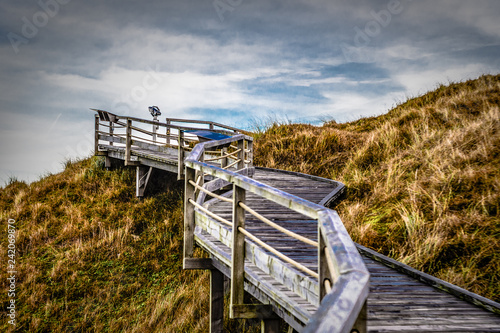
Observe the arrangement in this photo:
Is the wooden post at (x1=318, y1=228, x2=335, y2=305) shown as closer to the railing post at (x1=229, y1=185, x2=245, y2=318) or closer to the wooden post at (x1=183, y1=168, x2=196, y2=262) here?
the railing post at (x1=229, y1=185, x2=245, y2=318)

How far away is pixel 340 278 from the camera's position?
123 centimetres

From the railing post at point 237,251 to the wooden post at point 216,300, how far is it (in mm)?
1788

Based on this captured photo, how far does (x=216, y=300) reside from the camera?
204 inches

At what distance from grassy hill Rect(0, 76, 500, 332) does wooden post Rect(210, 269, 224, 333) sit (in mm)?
1127

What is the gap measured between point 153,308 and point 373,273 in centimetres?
572

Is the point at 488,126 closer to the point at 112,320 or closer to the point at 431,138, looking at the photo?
the point at 431,138

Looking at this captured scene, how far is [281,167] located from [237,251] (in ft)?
26.9

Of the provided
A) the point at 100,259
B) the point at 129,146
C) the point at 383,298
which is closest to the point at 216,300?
the point at 383,298

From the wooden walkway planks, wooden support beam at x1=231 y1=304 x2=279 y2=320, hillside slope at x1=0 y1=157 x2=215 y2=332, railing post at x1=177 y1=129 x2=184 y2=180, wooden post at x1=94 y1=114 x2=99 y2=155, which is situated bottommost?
hillside slope at x1=0 y1=157 x2=215 y2=332

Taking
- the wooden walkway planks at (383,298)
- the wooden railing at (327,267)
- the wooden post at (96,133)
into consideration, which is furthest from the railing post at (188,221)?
the wooden post at (96,133)

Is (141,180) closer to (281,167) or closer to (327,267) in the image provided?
(281,167)

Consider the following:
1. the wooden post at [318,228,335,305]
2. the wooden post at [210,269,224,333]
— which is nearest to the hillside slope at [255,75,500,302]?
the wooden post at [210,269,224,333]

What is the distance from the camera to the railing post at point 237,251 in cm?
319

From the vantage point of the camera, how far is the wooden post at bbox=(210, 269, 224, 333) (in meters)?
5.12
